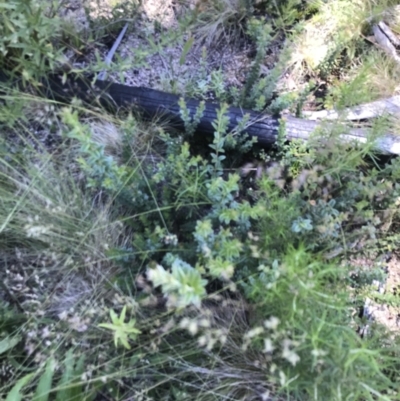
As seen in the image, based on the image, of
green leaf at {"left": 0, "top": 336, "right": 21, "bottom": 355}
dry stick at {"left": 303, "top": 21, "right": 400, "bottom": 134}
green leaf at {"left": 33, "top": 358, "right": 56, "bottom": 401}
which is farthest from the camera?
dry stick at {"left": 303, "top": 21, "right": 400, "bottom": 134}

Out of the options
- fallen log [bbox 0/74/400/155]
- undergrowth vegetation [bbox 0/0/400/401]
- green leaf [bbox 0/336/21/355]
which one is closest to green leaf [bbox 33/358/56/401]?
undergrowth vegetation [bbox 0/0/400/401]

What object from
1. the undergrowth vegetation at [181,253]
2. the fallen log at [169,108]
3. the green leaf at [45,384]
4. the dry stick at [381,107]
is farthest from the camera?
the dry stick at [381,107]

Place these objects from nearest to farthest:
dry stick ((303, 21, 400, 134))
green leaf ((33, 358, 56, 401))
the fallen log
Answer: green leaf ((33, 358, 56, 401))
the fallen log
dry stick ((303, 21, 400, 134))

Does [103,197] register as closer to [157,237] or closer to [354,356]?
[157,237]

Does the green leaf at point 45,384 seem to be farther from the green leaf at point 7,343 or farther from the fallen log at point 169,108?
the fallen log at point 169,108

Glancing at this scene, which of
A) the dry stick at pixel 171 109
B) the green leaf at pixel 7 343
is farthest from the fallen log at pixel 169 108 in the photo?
the green leaf at pixel 7 343

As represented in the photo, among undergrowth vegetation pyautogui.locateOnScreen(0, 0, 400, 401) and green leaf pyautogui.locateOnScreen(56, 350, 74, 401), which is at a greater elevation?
undergrowth vegetation pyautogui.locateOnScreen(0, 0, 400, 401)

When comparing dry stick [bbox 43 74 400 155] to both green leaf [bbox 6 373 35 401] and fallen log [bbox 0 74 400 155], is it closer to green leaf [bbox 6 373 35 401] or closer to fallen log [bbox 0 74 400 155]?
fallen log [bbox 0 74 400 155]

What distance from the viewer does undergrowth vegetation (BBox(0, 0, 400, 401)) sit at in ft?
4.71

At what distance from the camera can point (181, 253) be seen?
172 cm

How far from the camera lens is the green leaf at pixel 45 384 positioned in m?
1.55

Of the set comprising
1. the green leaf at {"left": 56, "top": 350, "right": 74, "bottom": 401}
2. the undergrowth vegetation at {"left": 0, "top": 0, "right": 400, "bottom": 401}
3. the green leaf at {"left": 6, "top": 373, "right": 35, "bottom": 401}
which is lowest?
the green leaf at {"left": 56, "top": 350, "right": 74, "bottom": 401}

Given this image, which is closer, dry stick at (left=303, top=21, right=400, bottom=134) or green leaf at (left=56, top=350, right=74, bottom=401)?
green leaf at (left=56, top=350, right=74, bottom=401)

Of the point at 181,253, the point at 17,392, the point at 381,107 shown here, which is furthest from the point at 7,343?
the point at 381,107
